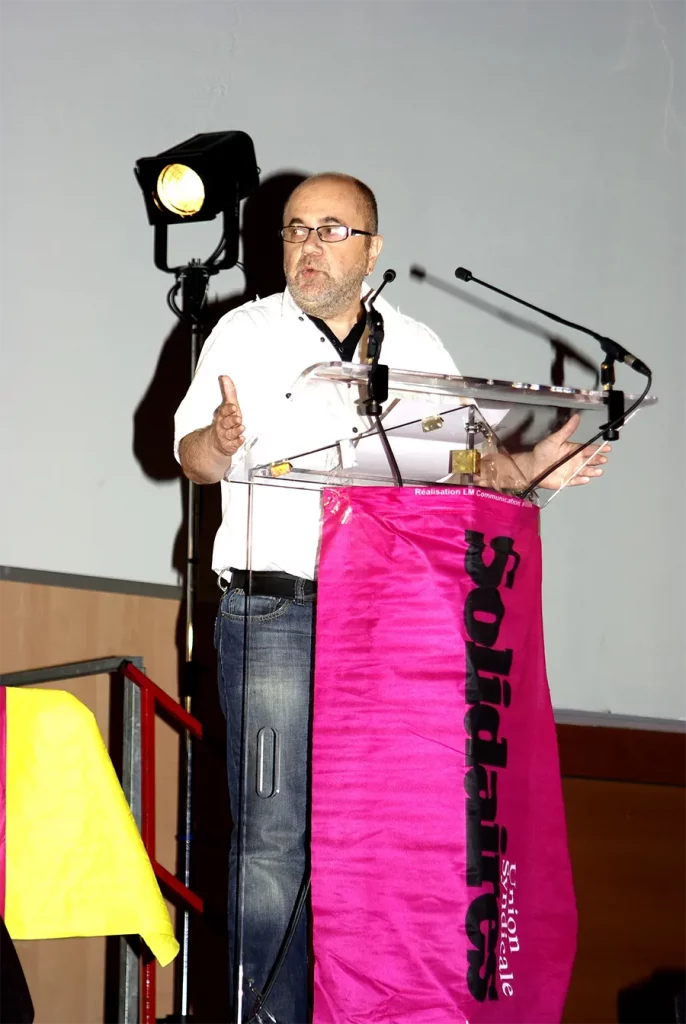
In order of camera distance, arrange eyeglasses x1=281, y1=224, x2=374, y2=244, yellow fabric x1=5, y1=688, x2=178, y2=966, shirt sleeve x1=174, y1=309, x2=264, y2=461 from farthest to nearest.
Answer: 1. eyeglasses x1=281, y1=224, x2=374, y2=244
2. shirt sleeve x1=174, y1=309, x2=264, y2=461
3. yellow fabric x1=5, y1=688, x2=178, y2=966

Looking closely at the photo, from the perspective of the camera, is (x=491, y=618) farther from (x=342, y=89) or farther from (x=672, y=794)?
(x=342, y=89)

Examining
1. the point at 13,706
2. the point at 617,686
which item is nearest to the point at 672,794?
the point at 617,686

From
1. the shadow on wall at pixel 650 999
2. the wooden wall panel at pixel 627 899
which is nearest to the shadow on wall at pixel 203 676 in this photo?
the wooden wall panel at pixel 627 899

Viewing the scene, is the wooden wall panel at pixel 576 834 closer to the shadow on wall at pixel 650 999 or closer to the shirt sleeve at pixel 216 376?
the shadow on wall at pixel 650 999

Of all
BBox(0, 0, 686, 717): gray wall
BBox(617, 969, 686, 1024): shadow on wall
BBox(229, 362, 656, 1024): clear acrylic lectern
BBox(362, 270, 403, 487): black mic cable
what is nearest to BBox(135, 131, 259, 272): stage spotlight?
BBox(0, 0, 686, 717): gray wall

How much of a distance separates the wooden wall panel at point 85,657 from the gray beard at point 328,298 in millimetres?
1027

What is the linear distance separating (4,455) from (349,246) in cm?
105

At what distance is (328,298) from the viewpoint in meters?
1.96

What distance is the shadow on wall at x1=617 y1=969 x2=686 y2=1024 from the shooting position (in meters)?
2.68

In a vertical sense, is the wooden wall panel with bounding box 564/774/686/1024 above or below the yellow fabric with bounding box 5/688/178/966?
below

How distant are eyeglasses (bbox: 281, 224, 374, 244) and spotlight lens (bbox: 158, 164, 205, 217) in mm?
816

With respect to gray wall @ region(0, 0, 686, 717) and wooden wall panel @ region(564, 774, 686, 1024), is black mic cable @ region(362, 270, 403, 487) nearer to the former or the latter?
gray wall @ region(0, 0, 686, 717)

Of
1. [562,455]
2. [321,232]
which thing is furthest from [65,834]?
[321,232]

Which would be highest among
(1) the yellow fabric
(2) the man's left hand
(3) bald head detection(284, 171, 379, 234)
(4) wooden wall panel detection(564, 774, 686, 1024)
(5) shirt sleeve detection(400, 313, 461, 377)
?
(3) bald head detection(284, 171, 379, 234)
